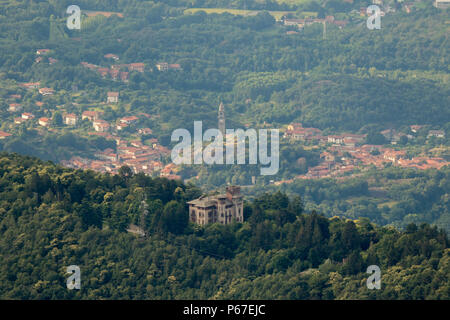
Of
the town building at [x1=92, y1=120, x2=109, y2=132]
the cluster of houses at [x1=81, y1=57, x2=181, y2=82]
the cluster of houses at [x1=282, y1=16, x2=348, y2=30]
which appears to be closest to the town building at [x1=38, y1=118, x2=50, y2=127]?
the town building at [x1=92, y1=120, x2=109, y2=132]

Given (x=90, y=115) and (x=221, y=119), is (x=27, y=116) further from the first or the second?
(x=221, y=119)

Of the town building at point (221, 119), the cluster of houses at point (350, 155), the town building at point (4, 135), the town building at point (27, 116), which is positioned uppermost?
the town building at point (27, 116)

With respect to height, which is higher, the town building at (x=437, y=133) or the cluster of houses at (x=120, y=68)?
the cluster of houses at (x=120, y=68)

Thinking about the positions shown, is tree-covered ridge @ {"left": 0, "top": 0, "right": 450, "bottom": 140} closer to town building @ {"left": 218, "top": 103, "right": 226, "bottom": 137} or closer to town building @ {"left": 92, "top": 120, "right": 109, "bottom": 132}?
town building @ {"left": 218, "top": 103, "right": 226, "bottom": 137}

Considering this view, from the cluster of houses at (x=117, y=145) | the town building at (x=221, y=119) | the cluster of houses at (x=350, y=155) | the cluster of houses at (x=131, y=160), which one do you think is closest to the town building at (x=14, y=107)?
the cluster of houses at (x=117, y=145)

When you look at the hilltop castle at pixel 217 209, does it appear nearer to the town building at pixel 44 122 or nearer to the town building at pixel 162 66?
the town building at pixel 44 122
